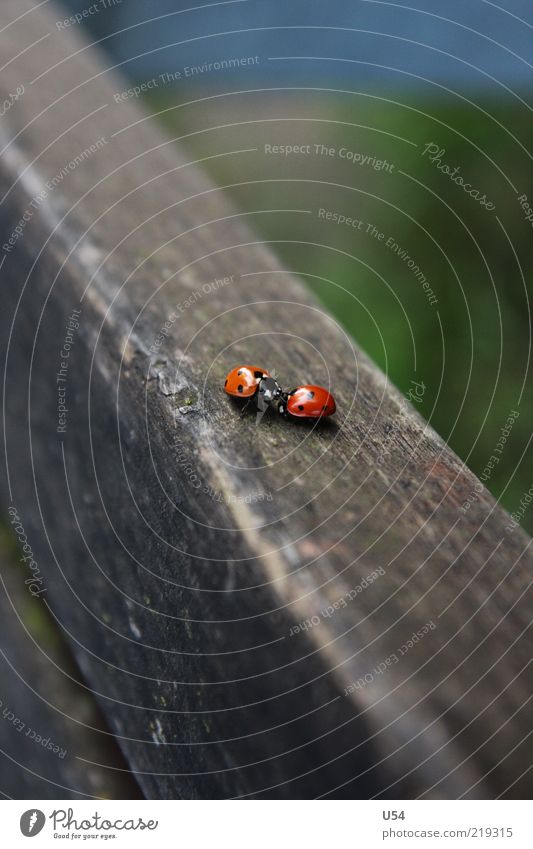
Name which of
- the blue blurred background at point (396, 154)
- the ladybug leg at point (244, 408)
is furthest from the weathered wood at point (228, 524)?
the blue blurred background at point (396, 154)

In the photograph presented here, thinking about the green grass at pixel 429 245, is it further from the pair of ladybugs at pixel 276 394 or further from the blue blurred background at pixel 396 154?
the pair of ladybugs at pixel 276 394

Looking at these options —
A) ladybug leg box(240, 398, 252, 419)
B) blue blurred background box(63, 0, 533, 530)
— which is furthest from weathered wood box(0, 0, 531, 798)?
blue blurred background box(63, 0, 533, 530)

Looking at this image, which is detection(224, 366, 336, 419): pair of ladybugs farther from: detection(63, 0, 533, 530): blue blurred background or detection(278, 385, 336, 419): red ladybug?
detection(63, 0, 533, 530): blue blurred background

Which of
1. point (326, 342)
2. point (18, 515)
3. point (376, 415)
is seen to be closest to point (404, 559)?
point (376, 415)

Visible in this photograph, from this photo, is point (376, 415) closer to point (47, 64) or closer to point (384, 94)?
point (47, 64)

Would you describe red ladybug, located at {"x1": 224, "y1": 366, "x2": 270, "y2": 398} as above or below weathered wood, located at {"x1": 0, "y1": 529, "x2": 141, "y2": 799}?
above

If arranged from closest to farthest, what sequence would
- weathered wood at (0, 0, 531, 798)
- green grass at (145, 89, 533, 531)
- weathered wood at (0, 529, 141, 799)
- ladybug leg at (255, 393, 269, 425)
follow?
1. weathered wood at (0, 0, 531, 798)
2. ladybug leg at (255, 393, 269, 425)
3. weathered wood at (0, 529, 141, 799)
4. green grass at (145, 89, 533, 531)
